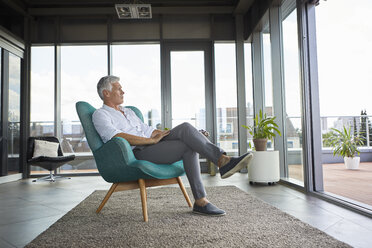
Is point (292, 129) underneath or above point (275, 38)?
underneath

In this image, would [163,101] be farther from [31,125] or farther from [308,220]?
[308,220]

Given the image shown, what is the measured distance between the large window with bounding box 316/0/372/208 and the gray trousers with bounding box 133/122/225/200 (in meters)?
1.40

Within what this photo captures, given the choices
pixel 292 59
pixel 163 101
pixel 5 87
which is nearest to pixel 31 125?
pixel 5 87

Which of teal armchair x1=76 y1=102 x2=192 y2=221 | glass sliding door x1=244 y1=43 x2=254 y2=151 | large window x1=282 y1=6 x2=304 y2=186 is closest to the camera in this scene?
teal armchair x1=76 y1=102 x2=192 y2=221

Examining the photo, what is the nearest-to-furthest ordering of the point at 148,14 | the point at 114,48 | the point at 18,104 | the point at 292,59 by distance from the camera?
1. the point at 292,59
2. the point at 148,14
3. the point at 18,104
4. the point at 114,48

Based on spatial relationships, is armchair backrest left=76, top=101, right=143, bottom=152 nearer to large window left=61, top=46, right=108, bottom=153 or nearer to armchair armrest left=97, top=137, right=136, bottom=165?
armchair armrest left=97, top=137, right=136, bottom=165

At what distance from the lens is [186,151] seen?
7.51 ft

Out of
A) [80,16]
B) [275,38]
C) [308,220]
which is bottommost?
[308,220]

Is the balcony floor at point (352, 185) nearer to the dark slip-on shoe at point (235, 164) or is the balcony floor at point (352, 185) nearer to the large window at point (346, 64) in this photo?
the large window at point (346, 64)

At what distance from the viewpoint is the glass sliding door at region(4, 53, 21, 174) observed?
4934 millimetres

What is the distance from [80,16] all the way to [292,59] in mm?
3850

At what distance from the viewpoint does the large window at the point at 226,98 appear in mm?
5547

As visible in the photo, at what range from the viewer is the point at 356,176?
4.04 metres

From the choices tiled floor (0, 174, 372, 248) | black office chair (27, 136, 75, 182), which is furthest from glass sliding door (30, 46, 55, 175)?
tiled floor (0, 174, 372, 248)
